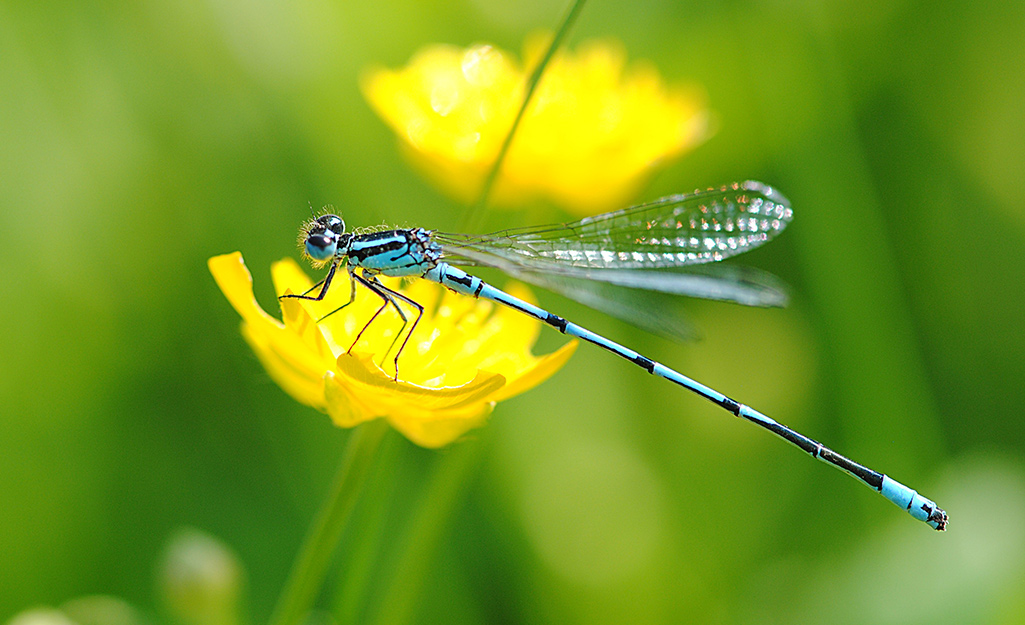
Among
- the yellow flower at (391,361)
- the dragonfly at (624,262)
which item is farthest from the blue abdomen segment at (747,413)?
the yellow flower at (391,361)

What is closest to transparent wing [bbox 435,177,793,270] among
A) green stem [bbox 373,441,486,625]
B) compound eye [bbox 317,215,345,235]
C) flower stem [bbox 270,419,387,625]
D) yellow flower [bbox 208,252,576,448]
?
compound eye [bbox 317,215,345,235]

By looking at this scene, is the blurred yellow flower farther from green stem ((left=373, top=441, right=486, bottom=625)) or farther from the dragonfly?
green stem ((left=373, top=441, right=486, bottom=625))

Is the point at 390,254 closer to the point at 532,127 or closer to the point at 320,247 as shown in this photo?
the point at 320,247

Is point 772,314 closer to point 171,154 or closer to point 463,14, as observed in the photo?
point 463,14

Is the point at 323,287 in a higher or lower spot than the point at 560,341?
lower

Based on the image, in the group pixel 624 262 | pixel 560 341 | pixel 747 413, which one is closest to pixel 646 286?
pixel 624 262
